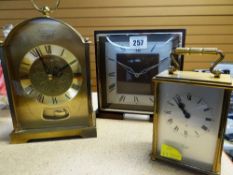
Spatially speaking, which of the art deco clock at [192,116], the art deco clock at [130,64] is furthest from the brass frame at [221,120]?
the art deco clock at [130,64]

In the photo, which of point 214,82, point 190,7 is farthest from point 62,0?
point 214,82

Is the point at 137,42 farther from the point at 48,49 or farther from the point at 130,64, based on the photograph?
the point at 48,49

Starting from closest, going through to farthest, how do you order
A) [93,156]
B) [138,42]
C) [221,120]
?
1. [221,120]
2. [93,156]
3. [138,42]

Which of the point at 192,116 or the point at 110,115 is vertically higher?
the point at 192,116

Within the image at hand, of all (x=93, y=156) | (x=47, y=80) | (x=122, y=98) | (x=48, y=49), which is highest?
(x=48, y=49)

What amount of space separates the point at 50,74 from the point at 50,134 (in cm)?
21

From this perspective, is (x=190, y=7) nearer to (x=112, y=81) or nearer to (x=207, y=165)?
(x=112, y=81)

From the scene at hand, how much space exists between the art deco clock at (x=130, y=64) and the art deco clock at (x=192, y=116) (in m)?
0.22

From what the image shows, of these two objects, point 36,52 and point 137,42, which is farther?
point 137,42

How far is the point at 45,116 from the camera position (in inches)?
27.9

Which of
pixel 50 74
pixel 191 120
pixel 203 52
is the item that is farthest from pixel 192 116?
pixel 50 74

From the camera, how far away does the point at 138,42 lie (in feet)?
2.51

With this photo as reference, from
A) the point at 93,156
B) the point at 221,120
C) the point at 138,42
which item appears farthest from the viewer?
the point at 138,42

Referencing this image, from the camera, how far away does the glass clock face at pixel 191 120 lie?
50 centimetres
